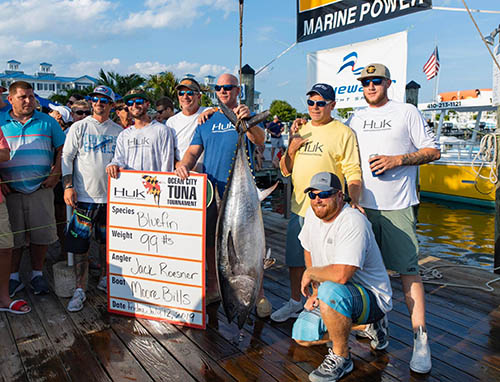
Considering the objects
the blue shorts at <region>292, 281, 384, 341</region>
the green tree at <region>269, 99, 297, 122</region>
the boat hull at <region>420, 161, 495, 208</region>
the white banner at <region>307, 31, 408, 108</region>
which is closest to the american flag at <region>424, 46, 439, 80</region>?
→ the boat hull at <region>420, 161, 495, 208</region>

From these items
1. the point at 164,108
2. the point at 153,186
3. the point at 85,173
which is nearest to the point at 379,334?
the point at 153,186

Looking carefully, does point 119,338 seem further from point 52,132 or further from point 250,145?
point 52,132

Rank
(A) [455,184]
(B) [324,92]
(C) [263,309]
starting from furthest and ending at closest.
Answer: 1. (A) [455,184]
2. (C) [263,309]
3. (B) [324,92]

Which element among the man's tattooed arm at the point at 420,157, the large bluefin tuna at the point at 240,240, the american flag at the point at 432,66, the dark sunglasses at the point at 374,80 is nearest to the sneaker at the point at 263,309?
the large bluefin tuna at the point at 240,240

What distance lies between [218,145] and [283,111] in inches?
1846

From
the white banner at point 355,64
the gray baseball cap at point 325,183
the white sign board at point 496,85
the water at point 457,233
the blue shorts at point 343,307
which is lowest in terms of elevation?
the water at point 457,233

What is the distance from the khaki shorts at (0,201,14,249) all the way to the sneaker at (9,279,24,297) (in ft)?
1.98

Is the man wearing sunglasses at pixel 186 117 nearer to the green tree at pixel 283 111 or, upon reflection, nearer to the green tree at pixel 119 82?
the green tree at pixel 119 82

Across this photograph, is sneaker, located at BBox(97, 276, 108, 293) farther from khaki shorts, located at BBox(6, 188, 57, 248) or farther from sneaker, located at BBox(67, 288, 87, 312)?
khaki shorts, located at BBox(6, 188, 57, 248)

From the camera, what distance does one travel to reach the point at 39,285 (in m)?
3.42

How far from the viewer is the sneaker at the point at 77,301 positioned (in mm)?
3049

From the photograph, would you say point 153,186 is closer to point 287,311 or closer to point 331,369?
point 287,311

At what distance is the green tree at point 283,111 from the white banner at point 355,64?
42.9 metres

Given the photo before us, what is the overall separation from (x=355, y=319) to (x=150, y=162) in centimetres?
197
